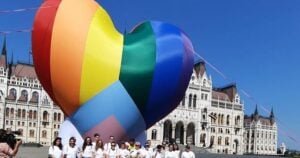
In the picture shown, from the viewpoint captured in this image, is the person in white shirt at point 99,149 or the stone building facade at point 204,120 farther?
the stone building facade at point 204,120

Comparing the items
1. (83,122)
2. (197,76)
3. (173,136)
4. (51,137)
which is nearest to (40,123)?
(51,137)

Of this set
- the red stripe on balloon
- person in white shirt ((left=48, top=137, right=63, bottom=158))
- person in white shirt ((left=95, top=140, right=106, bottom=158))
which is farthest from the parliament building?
person in white shirt ((left=48, top=137, right=63, bottom=158))

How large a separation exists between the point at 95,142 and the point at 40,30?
3104mm

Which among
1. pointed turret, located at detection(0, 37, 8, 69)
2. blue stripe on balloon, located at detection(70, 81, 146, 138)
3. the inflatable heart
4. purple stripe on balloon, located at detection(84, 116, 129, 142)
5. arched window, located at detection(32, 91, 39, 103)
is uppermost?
pointed turret, located at detection(0, 37, 8, 69)

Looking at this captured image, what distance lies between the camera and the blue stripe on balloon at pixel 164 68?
42.3 ft

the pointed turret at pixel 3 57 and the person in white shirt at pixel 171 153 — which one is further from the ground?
the pointed turret at pixel 3 57

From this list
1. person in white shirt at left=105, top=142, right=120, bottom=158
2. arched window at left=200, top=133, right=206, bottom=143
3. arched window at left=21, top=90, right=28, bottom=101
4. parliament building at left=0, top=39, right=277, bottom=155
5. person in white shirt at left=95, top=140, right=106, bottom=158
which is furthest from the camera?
arched window at left=200, top=133, right=206, bottom=143

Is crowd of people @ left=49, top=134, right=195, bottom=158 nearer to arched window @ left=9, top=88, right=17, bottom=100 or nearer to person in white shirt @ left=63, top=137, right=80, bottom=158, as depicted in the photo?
person in white shirt @ left=63, top=137, right=80, bottom=158

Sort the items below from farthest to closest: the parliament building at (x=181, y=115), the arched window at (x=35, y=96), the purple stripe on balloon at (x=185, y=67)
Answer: the arched window at (x=35, y=96), the parliament building at (x=181, y=115), the purple stripe on balloon at (x=185, y=67)

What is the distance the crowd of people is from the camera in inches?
415

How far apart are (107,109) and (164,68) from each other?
5.71 feet

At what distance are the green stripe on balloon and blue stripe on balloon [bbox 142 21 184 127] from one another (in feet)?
0.42

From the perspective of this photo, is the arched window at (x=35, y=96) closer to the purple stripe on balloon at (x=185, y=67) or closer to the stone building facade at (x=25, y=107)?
the stone building facade at (x=25, y=107)

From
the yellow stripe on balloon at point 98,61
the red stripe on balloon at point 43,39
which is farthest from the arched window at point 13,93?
the yellow stripe on balloon at point 98,61
